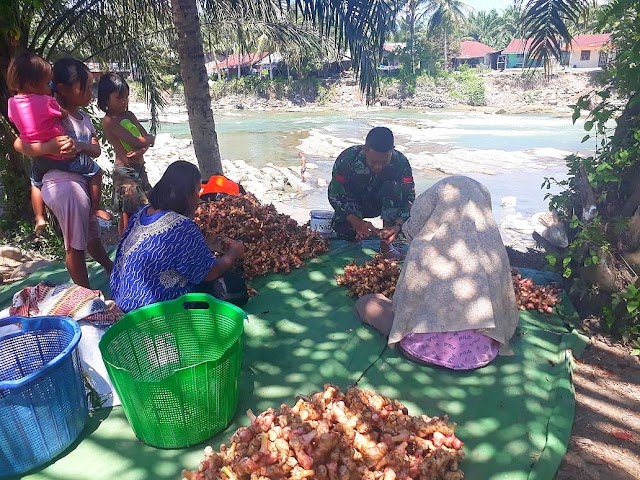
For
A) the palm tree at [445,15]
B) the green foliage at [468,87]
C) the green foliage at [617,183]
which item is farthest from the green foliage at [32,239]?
the palm tree at [445,15]

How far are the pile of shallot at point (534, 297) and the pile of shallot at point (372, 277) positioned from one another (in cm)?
90

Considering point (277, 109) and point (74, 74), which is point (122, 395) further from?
point (277, 109)

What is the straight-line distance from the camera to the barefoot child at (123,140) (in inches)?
145

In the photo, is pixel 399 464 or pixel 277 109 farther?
pixel 277 109

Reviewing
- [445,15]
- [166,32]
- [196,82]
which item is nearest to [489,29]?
[445,15]

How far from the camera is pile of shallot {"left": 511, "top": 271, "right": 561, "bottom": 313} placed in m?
3.40

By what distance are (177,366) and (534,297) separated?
2512mm

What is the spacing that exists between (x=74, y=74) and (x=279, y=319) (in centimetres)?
214

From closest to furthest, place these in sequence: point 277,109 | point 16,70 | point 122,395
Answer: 1. point 122,395
2. point 16,70
3. point 277,109

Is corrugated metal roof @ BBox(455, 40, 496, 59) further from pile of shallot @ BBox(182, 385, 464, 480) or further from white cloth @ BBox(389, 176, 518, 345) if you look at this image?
pile of shallot @ BBox(182, 385, 464, 480)

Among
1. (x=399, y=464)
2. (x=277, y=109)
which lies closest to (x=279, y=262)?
(x=399, y=464)

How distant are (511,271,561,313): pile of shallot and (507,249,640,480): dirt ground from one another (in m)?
0.26

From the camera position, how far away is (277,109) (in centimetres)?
3659

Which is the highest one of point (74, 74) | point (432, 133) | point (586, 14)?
point (586, 14)
